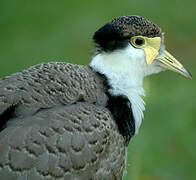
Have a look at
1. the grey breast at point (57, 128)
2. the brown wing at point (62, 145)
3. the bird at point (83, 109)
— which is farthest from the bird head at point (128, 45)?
the brown wing at point (62, 145)

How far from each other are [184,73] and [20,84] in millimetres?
1481

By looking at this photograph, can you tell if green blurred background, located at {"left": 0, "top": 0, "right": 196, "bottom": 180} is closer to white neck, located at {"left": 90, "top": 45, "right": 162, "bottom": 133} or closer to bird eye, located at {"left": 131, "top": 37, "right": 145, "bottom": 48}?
white neck, located at {"left": 90, "top": 45, "right": 162, "bottom": 133}

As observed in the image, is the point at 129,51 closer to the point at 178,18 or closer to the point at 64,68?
the point at 64,68

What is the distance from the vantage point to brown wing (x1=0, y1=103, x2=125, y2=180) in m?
4.06

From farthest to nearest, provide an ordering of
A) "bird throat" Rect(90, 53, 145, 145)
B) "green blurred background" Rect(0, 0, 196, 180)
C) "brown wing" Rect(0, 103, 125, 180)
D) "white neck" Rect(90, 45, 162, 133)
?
"green blurred background" Rect(0, 0, 196, 180) < "white neck" Rect(90, 45, 162, 133) < "bird throat" Rect(90, 53, 145, 145) < "brown wing" Rect(0, 103, 125, 180)

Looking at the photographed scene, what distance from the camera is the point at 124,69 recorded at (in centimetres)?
486

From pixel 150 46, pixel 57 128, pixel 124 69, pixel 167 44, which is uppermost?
pixel 150 46

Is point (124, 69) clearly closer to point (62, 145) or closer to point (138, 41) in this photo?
point (138, 41)

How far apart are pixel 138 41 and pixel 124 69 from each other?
263 millimetres

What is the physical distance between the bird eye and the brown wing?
2.23 feet

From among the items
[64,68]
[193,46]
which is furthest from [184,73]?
[193,46]

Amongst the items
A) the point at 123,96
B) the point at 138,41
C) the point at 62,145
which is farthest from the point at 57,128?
the point at 138,41

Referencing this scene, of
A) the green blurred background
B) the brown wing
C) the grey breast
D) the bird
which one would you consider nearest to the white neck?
the bird

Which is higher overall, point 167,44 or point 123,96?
point 123,96
